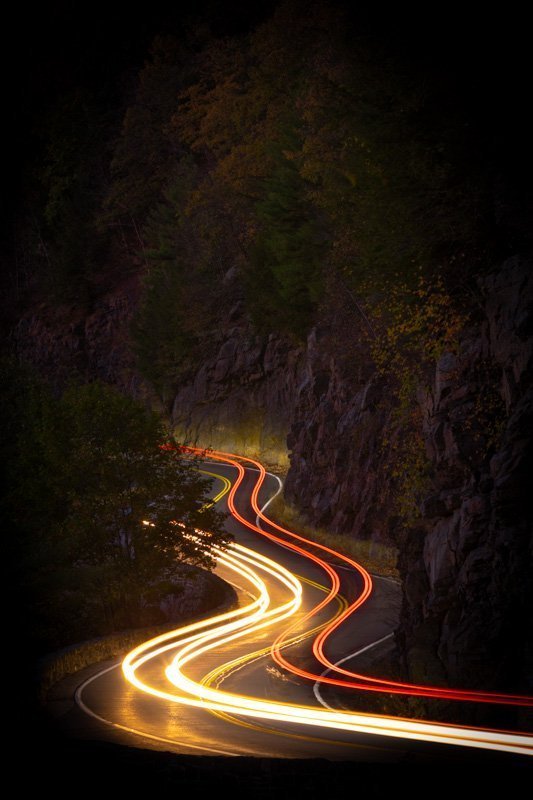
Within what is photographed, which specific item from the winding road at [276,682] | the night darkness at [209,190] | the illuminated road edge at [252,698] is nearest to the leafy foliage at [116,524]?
the night darkness at [209,190]

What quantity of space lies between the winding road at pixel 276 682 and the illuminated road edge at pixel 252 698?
39 mm

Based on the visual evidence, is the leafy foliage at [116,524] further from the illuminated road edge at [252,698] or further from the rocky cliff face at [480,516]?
the rocky cliff face at [480,516]

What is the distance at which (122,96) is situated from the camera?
97875 millimetres

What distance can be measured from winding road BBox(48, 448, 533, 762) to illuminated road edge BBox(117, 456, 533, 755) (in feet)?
0.13

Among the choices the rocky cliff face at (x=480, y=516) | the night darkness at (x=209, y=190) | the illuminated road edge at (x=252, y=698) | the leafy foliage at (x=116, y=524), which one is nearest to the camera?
the night darkness at (x=209, y=190)

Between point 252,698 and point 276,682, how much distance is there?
374 centimetres

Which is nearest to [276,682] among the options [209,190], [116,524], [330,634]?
[330,634]

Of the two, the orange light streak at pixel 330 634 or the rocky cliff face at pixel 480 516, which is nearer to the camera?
the orange light streak at pixel 330 634

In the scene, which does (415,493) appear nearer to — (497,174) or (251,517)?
(497,174)

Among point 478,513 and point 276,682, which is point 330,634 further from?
point 478,513

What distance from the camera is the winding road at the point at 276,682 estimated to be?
14.2 m

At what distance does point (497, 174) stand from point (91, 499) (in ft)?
82.9

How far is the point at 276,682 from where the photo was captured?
76.0 feet

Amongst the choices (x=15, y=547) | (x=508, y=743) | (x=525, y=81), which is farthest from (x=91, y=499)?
(x=508, y=743)
